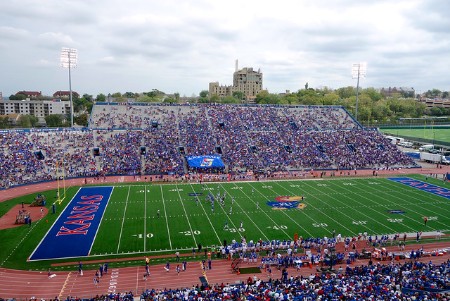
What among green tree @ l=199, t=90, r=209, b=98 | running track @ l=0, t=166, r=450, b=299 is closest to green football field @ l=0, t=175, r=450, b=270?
running track @ l=0, t=166, r=450, b=299

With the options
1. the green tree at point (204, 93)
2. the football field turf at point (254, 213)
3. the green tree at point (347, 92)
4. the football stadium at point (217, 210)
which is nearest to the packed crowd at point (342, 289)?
the football stadium at point (217, 210)

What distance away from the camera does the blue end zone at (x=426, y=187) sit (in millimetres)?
38031

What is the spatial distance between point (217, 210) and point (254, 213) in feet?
10.2

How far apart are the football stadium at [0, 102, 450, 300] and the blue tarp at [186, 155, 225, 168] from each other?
20cm

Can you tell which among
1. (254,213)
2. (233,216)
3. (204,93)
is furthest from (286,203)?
(204,93)

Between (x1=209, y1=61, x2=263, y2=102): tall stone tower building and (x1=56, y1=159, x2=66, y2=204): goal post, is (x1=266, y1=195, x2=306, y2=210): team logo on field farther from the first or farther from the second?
(x1=209, y1=61, x2=263, y2=102): tall stone tower building

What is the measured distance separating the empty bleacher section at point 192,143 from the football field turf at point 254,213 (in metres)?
8.27

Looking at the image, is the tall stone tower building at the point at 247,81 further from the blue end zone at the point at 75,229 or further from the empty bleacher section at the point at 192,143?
the blue end zone at the point at 75,229

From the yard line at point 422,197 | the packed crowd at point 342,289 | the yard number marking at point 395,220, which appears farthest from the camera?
the yard line at point 422,197

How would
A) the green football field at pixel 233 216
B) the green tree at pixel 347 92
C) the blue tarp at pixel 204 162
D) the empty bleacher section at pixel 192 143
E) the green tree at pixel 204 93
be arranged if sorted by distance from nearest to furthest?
the green football field at pixel 233 216, the empty bleacher section at pixel 192 143, the blue tarp at pixel 204 162, the green tree at pixel 347 92, the green tree at pixel 204 93

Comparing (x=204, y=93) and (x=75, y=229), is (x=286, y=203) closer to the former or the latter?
(x=75, y=229)

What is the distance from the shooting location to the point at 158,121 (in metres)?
56.5

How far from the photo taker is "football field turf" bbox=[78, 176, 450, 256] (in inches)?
1000

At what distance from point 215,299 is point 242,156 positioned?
116 ft
